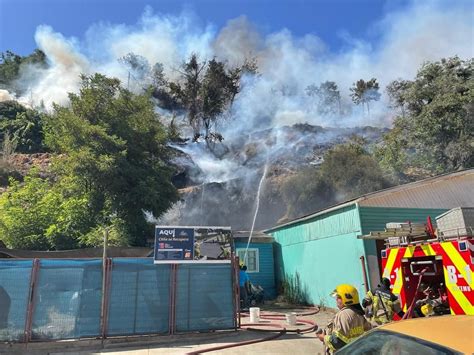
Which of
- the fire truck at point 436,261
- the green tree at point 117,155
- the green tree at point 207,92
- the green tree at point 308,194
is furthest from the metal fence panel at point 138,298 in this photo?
the green tree at point 207,92

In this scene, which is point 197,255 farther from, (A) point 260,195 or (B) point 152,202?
(A) point 260,195

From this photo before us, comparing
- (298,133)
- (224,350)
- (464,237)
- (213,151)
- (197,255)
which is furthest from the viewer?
(298,133)

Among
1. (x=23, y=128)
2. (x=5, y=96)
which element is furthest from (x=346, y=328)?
(x=5, y=96)

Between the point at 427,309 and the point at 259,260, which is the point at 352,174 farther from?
the point at 427,309

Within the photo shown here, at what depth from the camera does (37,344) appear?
25.7 feet

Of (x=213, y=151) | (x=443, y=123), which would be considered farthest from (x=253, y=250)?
(x=213, y=151)

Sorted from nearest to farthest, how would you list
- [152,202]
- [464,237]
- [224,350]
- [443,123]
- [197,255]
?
1. [464,237]
2. [224,350]
3. [197,255]
4. [152,202]
5. [443,123]

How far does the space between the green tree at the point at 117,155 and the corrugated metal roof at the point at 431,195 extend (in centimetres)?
1040

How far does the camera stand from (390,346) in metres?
2.72

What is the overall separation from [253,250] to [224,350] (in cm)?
1005

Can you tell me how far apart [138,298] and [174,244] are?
4.40 feet

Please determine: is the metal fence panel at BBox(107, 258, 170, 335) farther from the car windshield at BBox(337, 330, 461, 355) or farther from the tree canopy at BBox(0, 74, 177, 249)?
the tree canopy at BBox(0, 74, 177, 249)

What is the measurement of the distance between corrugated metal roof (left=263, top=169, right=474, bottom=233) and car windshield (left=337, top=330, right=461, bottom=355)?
1014 cm

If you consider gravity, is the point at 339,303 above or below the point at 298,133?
below
